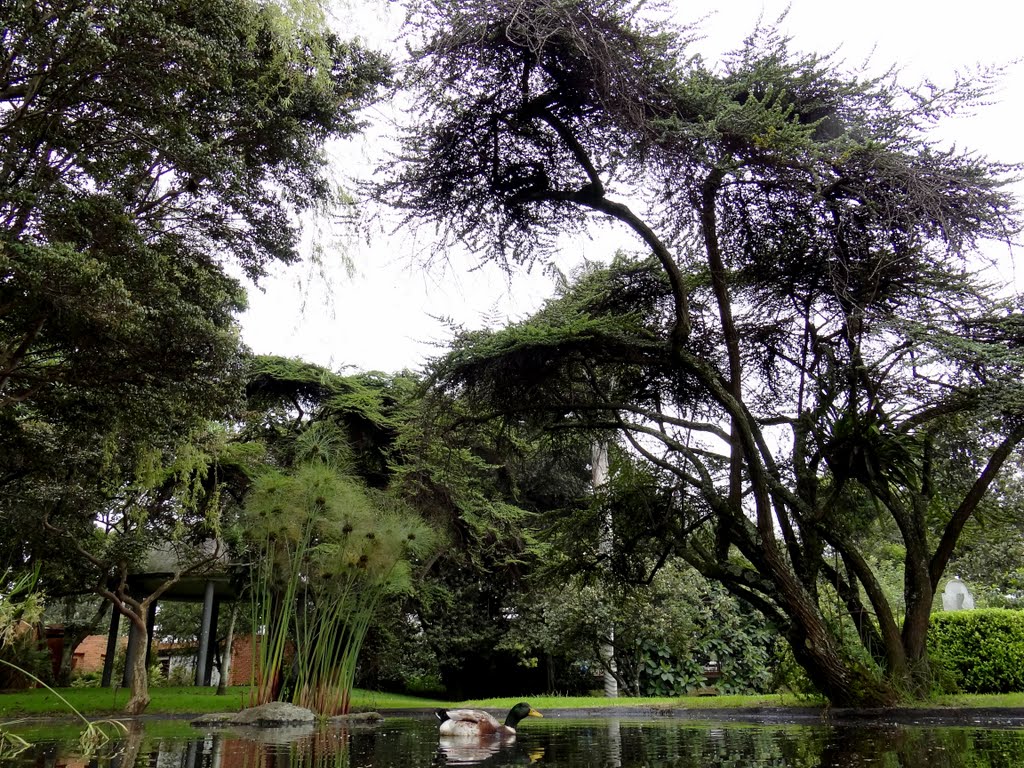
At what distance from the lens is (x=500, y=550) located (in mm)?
18422

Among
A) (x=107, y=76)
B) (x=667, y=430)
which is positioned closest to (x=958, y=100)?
(x=667, y=430)

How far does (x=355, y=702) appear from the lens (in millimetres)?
14984

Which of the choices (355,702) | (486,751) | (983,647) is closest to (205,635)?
(355,702)

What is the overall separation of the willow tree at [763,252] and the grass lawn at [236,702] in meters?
A: 1.17

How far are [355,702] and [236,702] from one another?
236cm

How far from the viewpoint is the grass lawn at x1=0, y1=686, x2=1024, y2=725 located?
8742 mm

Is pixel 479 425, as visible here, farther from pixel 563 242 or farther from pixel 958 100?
pixel 958 100

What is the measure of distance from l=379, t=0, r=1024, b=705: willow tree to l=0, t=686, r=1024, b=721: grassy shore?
91cm

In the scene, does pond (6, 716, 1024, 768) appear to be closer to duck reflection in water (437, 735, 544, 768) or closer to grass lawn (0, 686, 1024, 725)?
duck reflection in water (437, 735, 544, 768)

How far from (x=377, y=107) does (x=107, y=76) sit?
126 inches

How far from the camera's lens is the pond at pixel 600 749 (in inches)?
154

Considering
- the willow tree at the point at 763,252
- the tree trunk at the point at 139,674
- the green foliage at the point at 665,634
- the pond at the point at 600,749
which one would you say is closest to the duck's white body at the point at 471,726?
the pond at the point at 600,749

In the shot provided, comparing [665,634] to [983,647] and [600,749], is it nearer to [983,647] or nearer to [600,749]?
[983,647]

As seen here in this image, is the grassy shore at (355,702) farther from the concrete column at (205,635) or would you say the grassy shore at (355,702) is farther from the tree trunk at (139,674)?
the concrete column at (205,635)
